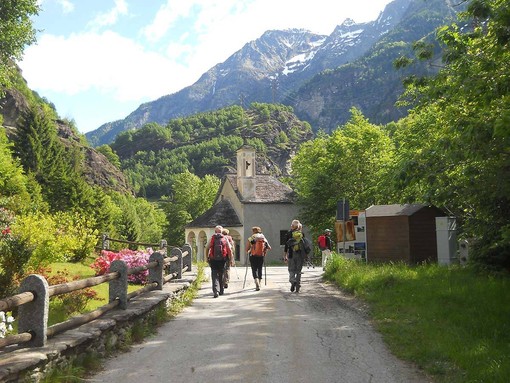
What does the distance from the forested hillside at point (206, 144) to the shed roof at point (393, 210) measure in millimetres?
128572

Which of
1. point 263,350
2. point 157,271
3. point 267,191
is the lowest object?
point 263,350

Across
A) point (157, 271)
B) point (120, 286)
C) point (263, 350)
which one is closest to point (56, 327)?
point (120, 286)

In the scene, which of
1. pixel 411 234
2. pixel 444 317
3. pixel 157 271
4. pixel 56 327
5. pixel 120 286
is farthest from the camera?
pixel 411 234

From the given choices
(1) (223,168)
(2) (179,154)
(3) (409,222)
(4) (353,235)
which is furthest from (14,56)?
(2) (179,154)

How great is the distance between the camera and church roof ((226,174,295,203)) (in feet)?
151

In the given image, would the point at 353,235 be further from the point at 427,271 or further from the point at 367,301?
the point at 367,301

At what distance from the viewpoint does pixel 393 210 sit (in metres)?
19.8

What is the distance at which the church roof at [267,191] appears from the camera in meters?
45.9

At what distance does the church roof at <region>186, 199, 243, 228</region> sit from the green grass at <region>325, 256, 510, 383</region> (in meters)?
30.8

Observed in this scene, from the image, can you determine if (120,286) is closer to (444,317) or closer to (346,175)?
(444,317)

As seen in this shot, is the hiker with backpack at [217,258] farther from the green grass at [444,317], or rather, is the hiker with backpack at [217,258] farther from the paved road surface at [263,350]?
the green grass at [444,317]

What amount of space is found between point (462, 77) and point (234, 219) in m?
36.8

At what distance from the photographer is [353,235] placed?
2253 centimetres

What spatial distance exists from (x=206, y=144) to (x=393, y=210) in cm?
14957
